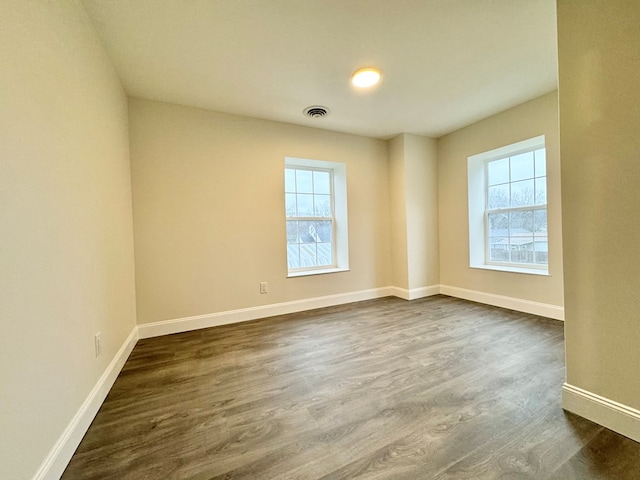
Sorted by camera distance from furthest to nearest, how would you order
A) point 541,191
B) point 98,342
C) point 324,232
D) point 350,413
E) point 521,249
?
point 324,232 → point 521,249 → point 541,191 → point 98,342 → point 350,413

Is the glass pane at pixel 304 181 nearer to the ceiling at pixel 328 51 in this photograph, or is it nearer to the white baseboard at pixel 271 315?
the ceiling at pixel 328 51

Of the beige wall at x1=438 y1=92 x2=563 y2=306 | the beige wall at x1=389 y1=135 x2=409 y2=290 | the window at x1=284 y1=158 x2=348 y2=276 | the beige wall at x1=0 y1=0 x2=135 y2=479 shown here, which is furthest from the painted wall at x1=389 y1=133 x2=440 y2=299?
the beige wall at x1=0 y1=0 x2=135 y2=479

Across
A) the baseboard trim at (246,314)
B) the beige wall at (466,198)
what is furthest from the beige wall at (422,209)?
the baseboard trim at (246,314)

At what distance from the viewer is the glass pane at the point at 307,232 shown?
3.67 m

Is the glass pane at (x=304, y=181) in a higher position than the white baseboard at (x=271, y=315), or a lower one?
higher

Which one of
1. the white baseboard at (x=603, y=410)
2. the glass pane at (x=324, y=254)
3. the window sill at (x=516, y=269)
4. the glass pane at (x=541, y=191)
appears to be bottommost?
the white baseboard at (x=603, y=410)

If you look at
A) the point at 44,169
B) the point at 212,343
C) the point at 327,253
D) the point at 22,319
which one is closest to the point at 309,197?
the point at 327,253

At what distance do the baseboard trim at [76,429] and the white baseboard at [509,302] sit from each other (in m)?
3.97

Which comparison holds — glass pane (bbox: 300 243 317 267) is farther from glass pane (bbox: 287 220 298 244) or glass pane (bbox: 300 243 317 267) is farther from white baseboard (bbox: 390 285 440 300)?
white baseboard (bbox: 390 285 440 300)

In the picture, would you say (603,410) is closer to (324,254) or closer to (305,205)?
(324,254)

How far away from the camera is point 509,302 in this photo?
3.23 metres

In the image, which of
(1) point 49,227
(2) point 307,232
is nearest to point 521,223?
(2) point 307,232

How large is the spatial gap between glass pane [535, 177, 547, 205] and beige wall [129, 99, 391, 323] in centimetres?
241

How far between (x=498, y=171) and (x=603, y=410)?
3041mm
